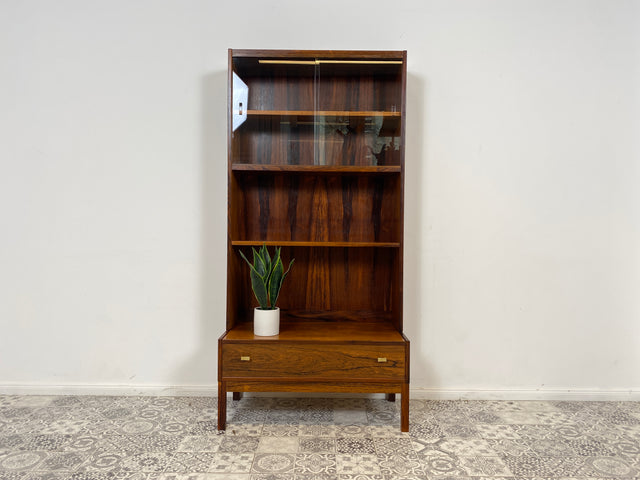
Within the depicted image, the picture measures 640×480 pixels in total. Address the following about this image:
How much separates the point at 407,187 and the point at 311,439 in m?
1.22

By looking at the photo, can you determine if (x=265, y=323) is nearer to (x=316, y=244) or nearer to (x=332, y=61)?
(x=316, y=244)

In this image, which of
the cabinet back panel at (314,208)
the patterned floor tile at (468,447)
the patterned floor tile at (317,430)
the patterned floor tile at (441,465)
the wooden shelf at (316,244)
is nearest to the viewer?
the patterned floor tile at (441,465)

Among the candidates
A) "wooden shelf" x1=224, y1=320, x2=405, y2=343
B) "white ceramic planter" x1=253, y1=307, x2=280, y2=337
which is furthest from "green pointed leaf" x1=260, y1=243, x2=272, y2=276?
"wooden shelf" x1=224, y1=320, x2=405, y2=343

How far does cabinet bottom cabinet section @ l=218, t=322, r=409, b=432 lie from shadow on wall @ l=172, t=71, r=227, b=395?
1.38ft

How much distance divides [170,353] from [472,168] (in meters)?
1.75

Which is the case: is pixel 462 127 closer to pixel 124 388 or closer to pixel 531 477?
pixel 531 477

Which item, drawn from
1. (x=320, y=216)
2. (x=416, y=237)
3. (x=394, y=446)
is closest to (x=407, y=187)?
(x=416, y=237)

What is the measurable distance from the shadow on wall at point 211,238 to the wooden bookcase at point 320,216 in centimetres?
14

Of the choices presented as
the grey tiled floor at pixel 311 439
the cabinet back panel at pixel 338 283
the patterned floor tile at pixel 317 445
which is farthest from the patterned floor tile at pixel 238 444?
the cabinet back panel at pixel 338 283

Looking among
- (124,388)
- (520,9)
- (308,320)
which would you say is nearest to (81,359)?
(124,388)

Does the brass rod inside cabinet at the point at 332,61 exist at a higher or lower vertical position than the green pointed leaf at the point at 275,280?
higher

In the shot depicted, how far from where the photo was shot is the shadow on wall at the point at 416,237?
2168 millimetres

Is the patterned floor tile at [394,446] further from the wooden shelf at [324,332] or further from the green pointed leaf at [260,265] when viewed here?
the green pointed leaf at [260,265]

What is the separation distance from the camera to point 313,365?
1.81m
